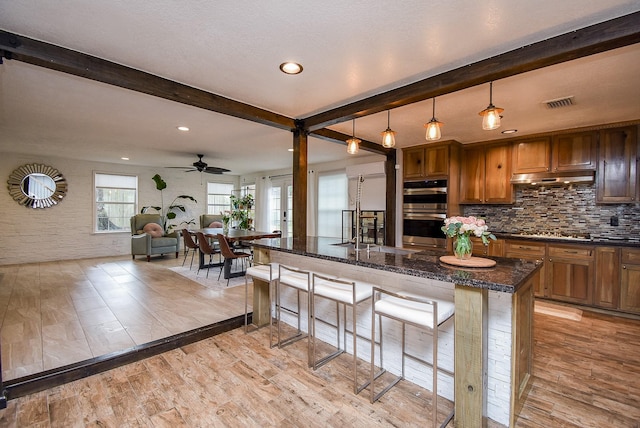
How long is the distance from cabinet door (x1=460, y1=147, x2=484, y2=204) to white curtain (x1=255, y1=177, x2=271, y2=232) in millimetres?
5426

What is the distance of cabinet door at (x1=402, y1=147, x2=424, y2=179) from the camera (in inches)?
191

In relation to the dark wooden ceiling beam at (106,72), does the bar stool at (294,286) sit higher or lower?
lower

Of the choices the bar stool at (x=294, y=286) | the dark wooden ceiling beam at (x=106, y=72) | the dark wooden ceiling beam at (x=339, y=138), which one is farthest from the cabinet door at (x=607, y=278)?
the dark wooden ceiling beam at (x=106, y=72)

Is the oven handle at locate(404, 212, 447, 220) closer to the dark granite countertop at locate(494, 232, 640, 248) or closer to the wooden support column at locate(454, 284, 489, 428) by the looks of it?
the dark granite countertop at locate(494, 232, 640, 248)

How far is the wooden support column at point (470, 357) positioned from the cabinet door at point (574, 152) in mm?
3370

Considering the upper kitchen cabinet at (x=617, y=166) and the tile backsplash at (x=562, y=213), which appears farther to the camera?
the tile backsplash at (x=562, y=213)

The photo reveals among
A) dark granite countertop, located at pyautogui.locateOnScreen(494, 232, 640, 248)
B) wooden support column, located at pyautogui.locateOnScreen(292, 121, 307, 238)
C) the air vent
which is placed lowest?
dark granite countertop, located at pyautogui.locateOnScreen(494, 232, 640, 248)

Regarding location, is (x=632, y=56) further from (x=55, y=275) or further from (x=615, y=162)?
(x=55, y=275)

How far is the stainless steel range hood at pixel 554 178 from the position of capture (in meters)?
3.82

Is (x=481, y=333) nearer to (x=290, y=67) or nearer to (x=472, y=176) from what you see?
(x=290, y=67)

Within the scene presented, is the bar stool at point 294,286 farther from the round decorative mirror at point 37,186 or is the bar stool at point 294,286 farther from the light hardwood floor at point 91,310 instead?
the round decorative mirror at point 37,186

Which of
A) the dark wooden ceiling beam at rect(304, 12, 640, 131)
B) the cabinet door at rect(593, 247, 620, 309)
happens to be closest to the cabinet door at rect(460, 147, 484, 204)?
the cabinet door at rect(593, 247, 620, 309)

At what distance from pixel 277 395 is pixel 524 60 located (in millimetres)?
2851

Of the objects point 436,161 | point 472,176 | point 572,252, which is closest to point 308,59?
point 436,161
